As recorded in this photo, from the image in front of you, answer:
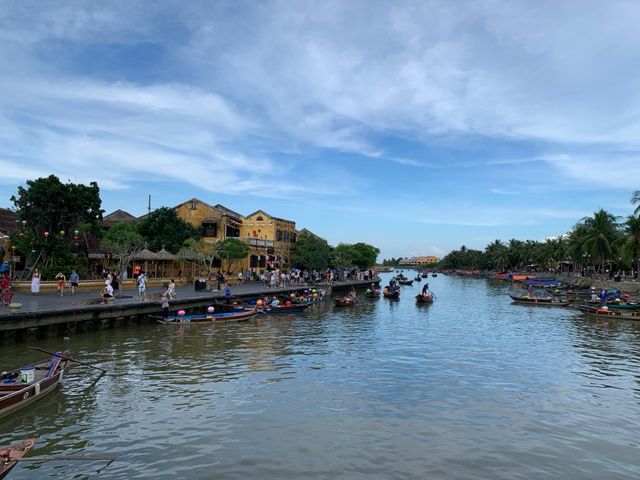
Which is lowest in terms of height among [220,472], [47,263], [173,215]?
[220,472]

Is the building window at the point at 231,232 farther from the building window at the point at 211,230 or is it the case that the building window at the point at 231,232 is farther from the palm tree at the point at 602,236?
the palm tree at the point at 602,236

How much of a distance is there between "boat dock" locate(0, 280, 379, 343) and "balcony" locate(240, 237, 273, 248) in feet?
73.4

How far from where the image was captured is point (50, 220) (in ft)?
120

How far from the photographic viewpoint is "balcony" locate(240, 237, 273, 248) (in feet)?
199

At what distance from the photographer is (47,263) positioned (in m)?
35.9

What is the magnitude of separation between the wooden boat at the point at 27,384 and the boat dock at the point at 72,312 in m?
8.60

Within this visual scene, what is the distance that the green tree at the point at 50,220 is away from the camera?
3522cm

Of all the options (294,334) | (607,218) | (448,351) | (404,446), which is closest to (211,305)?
(294,334)

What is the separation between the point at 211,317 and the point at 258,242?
31.5 meters

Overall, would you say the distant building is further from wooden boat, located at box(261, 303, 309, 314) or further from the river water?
the river water

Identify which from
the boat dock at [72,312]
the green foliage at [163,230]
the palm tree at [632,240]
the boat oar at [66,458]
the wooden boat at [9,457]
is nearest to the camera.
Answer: the wooden boat at [9,457]

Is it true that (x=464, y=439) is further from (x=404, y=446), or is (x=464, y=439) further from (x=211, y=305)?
(x=211, y=305)

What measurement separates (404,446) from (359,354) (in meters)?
10.9

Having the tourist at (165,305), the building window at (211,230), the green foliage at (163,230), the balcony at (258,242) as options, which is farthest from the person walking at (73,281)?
the building window at (211,230)
